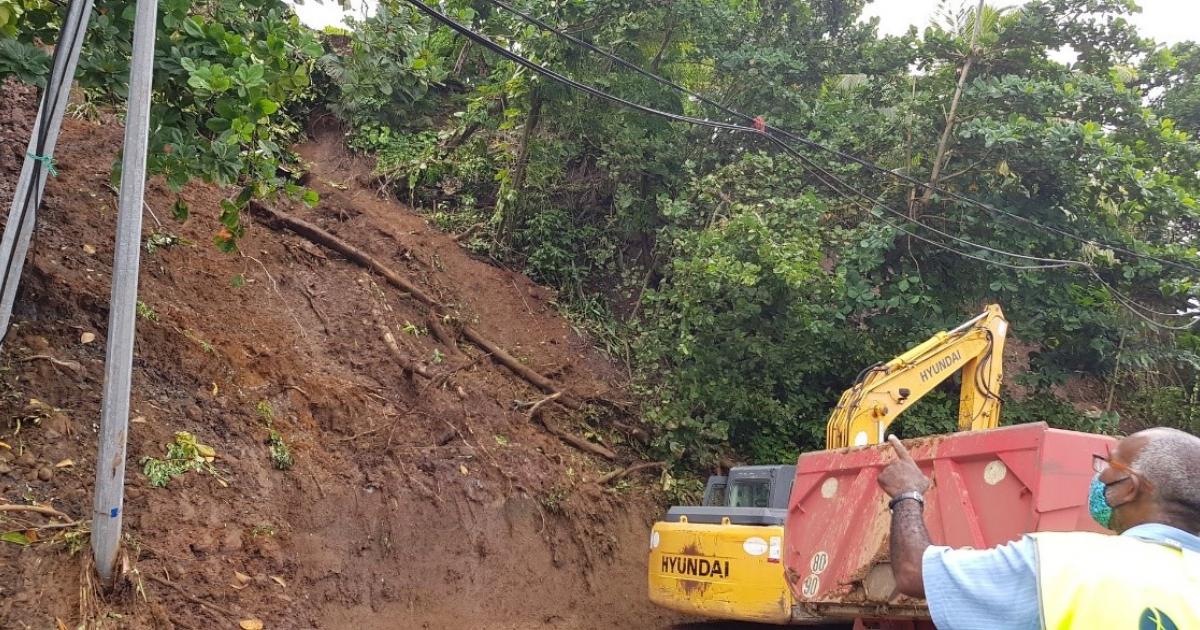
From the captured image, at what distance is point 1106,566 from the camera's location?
6.07 ft

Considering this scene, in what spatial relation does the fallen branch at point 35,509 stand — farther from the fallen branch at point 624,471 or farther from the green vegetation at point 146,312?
the fallen branch at point 624,471

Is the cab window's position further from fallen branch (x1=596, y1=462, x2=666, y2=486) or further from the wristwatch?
the wristwatch

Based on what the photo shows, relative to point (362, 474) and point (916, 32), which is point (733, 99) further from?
point (362, 474)

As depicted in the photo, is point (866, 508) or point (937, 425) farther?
point (937, 425)

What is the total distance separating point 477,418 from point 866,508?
18.8ft

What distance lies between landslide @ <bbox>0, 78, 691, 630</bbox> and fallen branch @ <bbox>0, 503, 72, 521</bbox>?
2.9 inches

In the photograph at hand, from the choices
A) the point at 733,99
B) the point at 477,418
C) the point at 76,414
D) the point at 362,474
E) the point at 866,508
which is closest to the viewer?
the point at 866,508

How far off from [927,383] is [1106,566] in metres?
6.63

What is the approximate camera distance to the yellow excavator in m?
7.53

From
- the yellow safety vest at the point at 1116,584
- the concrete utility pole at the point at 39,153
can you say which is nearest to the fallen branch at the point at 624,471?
the concrete utility pole at the point at 39,153

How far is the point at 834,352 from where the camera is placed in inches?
487

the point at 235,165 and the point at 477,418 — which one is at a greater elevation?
the point at 235,165

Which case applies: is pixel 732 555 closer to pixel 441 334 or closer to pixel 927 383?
pixel 927 383

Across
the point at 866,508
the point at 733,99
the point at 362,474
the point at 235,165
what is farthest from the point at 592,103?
the point at 866,508
